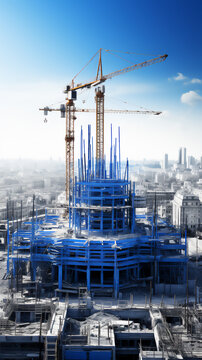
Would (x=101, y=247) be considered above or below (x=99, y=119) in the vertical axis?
below

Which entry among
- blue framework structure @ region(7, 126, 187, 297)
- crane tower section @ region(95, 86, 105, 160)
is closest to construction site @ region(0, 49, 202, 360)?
blue framework structure @ region(7, 126, 187, 297)

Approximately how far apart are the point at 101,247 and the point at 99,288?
299 centimetres

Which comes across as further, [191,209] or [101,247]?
[191,209]

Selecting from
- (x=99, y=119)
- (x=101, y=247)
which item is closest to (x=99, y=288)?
(x=101, y=247)

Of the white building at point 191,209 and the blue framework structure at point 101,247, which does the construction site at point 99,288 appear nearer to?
the blue framework structure at point 101,247

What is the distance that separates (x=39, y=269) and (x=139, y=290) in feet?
27.3

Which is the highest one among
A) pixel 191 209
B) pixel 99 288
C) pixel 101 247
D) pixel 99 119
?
pixel 99 119

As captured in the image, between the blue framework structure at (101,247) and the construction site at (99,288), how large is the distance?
8cm

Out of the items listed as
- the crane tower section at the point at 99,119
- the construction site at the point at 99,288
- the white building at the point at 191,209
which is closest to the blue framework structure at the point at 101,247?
the construction site at the point at 99,288

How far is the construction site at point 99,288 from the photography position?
18875 millimetres

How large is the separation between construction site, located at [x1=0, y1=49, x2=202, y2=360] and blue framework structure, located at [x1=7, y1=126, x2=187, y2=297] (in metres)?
0.08

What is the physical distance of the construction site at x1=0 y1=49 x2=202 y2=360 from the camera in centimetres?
1888

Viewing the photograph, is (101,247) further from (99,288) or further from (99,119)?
(99,119)

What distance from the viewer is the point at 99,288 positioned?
2516cm
